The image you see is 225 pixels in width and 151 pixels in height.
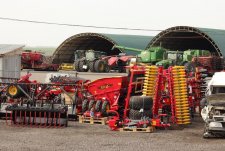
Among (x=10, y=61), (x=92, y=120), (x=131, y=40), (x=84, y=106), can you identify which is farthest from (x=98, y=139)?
(x=131, y=40)

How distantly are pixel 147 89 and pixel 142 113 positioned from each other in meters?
1.78

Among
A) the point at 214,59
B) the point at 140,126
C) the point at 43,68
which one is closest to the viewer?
the point at 140,126

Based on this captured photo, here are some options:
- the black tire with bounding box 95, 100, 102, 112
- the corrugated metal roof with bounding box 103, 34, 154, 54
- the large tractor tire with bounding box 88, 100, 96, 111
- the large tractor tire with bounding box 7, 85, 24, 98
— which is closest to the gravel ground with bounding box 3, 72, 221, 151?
the black tire with bounding box 95, 100, 102, 112

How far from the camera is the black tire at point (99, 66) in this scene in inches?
1435

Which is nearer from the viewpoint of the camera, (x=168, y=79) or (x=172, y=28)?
(x=168, y=79)

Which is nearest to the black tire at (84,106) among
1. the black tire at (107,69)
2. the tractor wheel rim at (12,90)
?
the tractor wheel rim at (12,90)

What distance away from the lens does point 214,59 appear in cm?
3488

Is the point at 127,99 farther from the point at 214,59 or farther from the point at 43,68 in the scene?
the point at 43,68

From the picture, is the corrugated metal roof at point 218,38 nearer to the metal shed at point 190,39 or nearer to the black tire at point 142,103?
the metal shed at point 190,39

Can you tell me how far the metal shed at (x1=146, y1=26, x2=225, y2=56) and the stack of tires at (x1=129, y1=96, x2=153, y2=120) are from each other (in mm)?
25861

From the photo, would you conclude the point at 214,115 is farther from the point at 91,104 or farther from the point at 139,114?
the point at 91,104

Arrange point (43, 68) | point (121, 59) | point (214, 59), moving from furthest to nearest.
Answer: point (43, 68) < point (121, 59) < point (214, 59)

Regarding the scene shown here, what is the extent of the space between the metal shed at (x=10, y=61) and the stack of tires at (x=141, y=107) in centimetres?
1651

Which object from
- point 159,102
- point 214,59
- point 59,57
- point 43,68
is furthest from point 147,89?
point 59,57
